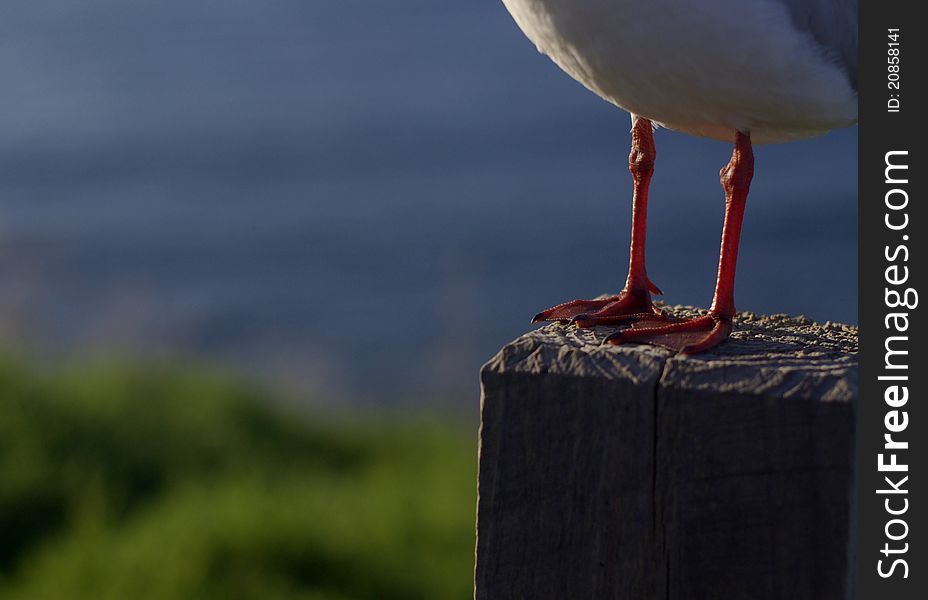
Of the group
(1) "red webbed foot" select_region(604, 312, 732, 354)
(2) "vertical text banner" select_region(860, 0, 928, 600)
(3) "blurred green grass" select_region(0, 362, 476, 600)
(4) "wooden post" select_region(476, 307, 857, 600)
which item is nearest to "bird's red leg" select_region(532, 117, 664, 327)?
(1) "red webbed foot" select_region(604, 312, 732, 354)

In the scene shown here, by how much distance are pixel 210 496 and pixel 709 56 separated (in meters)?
3.80

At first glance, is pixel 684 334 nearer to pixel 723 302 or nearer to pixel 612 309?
pixel 723 302

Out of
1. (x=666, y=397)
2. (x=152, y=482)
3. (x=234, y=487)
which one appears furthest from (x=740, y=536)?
(x=152, y=482)

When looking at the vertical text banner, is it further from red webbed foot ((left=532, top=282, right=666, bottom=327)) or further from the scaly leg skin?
red webbed foot ((left=532, top=282, right=666, bottom=327))

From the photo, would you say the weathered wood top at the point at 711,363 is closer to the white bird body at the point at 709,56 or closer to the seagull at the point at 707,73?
the seagull at the point at 707,73

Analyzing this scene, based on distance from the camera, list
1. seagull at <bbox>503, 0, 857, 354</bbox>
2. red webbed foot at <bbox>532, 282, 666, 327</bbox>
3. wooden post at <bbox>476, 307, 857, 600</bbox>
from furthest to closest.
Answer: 1. red webbed foot at <bbox>532, 282, 666, 327</bbox>
2. seagull at <bbox>503, 0, 857, 354</bbox>
3. wooden post at <bbox>476, 307, 857, 600</bbox>

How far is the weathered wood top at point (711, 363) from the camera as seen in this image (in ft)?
7.43

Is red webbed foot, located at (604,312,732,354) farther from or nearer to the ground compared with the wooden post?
farther from the ground

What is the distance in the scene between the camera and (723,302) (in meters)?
2.90

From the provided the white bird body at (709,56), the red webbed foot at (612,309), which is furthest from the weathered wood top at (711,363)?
the white bird body at (709,56)

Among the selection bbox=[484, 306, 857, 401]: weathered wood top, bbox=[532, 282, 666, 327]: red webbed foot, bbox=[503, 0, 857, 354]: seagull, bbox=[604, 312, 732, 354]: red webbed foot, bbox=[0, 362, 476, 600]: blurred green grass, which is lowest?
bbox=[0, 362, 476, 600]: blurred green grass

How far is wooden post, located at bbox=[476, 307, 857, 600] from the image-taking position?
2.20 m

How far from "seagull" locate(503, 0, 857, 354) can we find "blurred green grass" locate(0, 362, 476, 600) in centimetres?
256

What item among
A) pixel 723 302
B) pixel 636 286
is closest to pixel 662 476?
pixel 723 302
